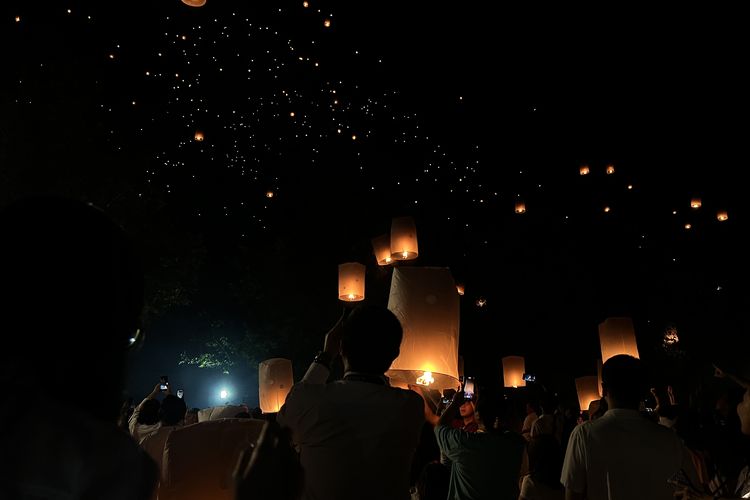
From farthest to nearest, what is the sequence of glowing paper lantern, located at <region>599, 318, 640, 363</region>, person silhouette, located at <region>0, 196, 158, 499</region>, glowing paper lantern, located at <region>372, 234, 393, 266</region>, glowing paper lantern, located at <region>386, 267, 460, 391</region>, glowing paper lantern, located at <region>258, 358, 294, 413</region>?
glowing paper lantern, located at <region>258, 358, 294, 413</region> → glowing paper lantern, located at <region>372, 234, 393, 266</region> → glowing paper lantern, located at <region>599, 318, 640, 363</region> → glowing paper lantern, located at <region>386, 267, 460, 391</region> → person silhouette, located at <region>0, 196, 158, 499</region>

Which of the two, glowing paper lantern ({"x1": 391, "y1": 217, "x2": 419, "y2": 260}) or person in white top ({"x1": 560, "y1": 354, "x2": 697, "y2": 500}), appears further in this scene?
glowing paper lantern ({"x1": 391, "y1": 217, "x2": 419, "y2": 260})

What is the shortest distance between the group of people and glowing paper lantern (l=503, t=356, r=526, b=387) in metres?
6.25

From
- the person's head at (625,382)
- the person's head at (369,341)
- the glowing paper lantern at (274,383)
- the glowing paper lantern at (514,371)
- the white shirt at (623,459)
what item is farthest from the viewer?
the glowing paper lantern at (514,371)

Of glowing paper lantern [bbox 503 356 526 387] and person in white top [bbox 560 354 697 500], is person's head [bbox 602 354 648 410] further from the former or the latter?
glowing paper lantern [bbox 503 356 526 387]

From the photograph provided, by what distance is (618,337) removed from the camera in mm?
8203

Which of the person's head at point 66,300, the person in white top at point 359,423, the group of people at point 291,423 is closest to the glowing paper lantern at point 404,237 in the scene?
the group of people at point 291,423

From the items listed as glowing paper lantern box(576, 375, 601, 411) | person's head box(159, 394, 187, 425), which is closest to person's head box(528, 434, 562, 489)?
person's head box(159, 394, 187, 425)

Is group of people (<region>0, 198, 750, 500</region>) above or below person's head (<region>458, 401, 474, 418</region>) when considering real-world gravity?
above

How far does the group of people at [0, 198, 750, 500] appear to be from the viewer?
890mm

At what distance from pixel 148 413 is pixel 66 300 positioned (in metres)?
5.29

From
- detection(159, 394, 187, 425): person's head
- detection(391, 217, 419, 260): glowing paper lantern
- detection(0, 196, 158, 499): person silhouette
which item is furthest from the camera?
detection(391, 217, 419, 260): glowing paper lantern

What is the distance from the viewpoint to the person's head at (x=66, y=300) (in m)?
0.91

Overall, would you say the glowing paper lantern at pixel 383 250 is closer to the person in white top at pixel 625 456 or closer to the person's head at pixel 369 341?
the person in white top at pixel 625 456

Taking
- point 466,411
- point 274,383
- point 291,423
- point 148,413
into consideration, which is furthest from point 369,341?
point 274,383
